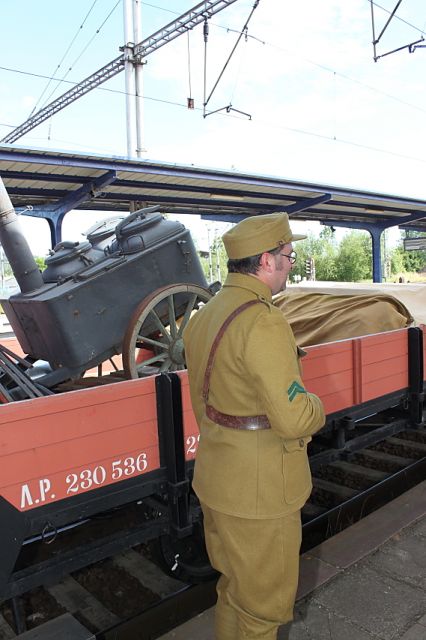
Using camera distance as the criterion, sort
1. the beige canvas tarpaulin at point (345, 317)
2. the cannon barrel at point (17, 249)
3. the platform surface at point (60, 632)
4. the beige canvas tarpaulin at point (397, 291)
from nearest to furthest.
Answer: the platform surface at point (60, 632)
the cannon barrel at point (17, 249)
the beige canvas tarpaulin at point (345, 317)
the beige canvas tarpaulin at point (397, 291)

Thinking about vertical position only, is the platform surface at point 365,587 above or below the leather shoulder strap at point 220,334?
below

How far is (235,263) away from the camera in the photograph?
1771 mm

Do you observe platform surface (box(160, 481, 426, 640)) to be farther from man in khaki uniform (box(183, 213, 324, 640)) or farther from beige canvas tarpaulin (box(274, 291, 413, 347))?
beige canvas tarpaulin (box(274, 291, 413, 347))

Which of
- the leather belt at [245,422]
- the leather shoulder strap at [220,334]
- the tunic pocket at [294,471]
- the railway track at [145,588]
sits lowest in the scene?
the railway track at [145,588]

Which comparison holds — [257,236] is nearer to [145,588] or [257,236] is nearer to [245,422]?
[245,422]

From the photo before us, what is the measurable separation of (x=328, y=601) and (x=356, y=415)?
4.08ft

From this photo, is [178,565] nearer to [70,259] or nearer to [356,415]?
[356,415]

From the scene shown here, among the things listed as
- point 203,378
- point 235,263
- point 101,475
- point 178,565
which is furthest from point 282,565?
→ point 178,565

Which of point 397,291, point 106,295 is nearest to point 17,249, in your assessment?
point 106,295

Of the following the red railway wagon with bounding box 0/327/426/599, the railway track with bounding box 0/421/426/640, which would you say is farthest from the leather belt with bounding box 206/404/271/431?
the railway track with bounding box 0/421/426/640

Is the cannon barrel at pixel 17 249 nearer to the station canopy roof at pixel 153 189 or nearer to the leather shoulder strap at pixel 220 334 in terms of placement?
the leather shoulder strap at pixel 220 334

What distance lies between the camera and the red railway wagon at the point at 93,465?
6.35 feet

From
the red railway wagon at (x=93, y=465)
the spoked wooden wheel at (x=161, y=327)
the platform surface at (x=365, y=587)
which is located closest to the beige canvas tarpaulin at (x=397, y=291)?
the spoked wooden wheel at (x=161, y=327)

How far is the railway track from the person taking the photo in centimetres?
248
